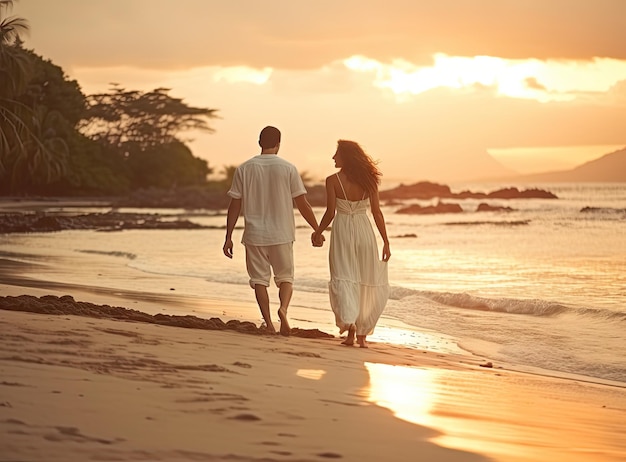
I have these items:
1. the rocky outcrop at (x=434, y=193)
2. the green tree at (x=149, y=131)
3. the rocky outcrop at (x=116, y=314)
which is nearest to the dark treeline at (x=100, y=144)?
the green tree at (x=149, y=131)

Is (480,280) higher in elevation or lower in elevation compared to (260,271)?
lower


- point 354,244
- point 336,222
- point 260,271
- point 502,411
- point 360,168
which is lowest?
point 502,411

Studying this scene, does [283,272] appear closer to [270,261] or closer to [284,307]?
[270,261]

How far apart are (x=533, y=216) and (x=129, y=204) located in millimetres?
28251

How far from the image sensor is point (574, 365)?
820 cm

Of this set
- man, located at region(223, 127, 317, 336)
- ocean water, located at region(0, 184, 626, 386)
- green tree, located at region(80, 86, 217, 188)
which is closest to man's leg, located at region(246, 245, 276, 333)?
man, located at region(223, 127, 317, 336)

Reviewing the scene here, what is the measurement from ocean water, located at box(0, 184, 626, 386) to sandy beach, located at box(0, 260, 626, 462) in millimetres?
1842

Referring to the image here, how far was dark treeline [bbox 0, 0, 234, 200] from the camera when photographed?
2330 inches

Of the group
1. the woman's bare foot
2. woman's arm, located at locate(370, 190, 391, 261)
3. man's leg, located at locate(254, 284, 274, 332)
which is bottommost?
the woman's bare foot

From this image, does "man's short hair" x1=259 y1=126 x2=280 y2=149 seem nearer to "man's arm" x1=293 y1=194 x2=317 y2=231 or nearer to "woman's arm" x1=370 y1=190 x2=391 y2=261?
"man's arm" x1=293 y1=194 x2=317 y2=231

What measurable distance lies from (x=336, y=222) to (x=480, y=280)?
9.70 meters

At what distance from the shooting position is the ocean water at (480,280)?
9.44 metres

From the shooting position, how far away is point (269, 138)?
7.91 metres

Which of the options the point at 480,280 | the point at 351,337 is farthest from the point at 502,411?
the point at 480,280
